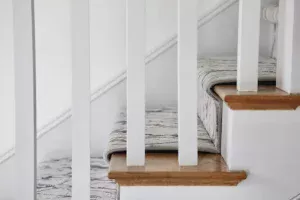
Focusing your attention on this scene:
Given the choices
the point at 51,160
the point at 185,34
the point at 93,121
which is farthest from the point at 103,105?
the point at 185,34

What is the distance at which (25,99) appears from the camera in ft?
4.35

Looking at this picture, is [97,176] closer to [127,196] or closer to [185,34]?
[127,196]

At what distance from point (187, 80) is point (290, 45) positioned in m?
0.28

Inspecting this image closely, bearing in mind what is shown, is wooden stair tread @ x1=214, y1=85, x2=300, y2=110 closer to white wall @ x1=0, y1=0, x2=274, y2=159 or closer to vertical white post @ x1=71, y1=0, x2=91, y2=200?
vertical white post @ x1=71, y1=0, x2=91, y2=200

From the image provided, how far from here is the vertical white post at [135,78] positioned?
1.31 m

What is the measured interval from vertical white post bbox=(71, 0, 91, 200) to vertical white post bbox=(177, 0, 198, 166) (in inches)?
9.5

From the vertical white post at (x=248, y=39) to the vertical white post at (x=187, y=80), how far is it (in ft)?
0.40

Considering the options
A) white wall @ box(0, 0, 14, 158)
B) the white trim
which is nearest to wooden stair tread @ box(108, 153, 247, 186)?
the white trim

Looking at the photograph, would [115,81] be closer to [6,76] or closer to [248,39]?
[6,76]

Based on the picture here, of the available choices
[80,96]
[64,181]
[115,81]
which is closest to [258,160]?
[80,96]

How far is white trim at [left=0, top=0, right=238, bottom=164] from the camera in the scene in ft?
7.40

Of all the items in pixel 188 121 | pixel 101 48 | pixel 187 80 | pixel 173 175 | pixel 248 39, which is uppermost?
pixel 101 48

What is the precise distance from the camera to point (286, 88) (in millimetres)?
1372

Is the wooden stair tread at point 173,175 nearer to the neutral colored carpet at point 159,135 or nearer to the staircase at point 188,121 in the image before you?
the staircase at point 188,121
